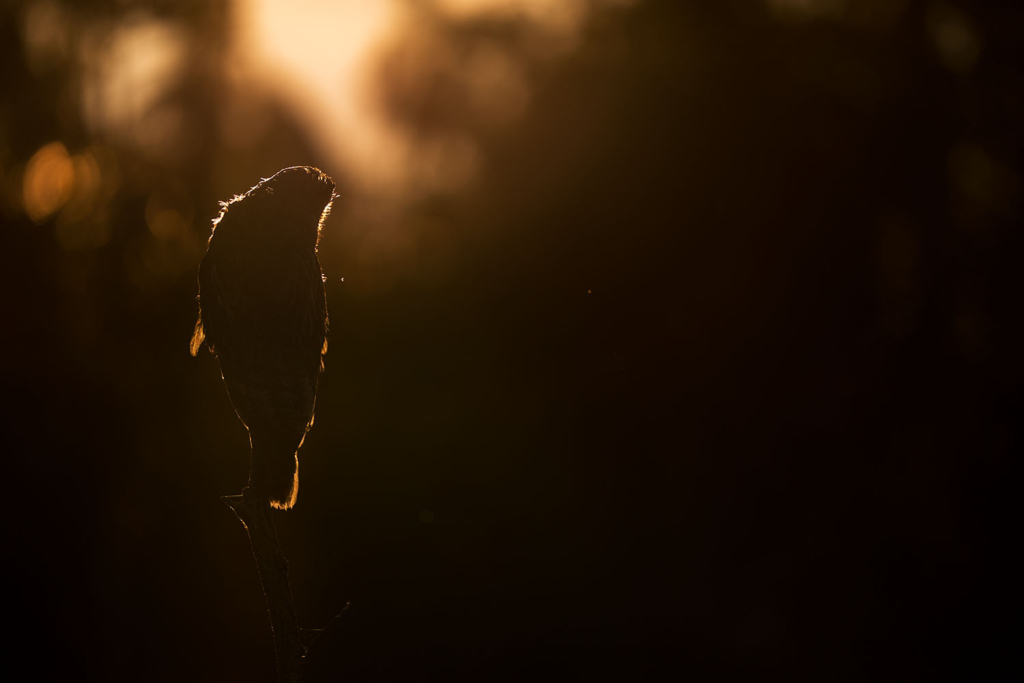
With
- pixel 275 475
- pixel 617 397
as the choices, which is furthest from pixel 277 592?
pixel 617 397

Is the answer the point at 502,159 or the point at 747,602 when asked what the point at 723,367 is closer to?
the point at 747,602

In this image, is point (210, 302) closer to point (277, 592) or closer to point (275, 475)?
point (275, 475)

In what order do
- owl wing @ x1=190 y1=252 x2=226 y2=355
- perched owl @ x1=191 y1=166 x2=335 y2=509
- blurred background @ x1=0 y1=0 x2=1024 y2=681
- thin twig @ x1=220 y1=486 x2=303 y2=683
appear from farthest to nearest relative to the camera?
blurred background @ x1=0 y1=0 x2=1024 y2=681
owl wing @ x1=190 y1=252 x2=226 y2=355
perched owl @ x1=191 y1=166 x2=335 y2=509
thin twig @ x1=220 y1=486 x2=303 y2=683

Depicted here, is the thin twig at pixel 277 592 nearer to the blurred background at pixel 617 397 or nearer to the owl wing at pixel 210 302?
Result: the owl wing at pixel 210 302

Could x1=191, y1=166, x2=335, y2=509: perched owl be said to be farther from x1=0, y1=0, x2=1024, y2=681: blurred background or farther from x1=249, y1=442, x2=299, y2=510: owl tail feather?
x1=0, y1=0, x2=1024, y2=681: blurred background

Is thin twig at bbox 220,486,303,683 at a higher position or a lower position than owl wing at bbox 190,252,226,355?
lower

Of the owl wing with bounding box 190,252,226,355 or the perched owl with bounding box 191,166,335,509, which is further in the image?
the owl wing with bounding box 190,252,226,355

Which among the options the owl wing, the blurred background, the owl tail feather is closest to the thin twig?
the owl tail feather

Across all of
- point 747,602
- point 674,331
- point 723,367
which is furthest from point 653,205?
point 747,602
